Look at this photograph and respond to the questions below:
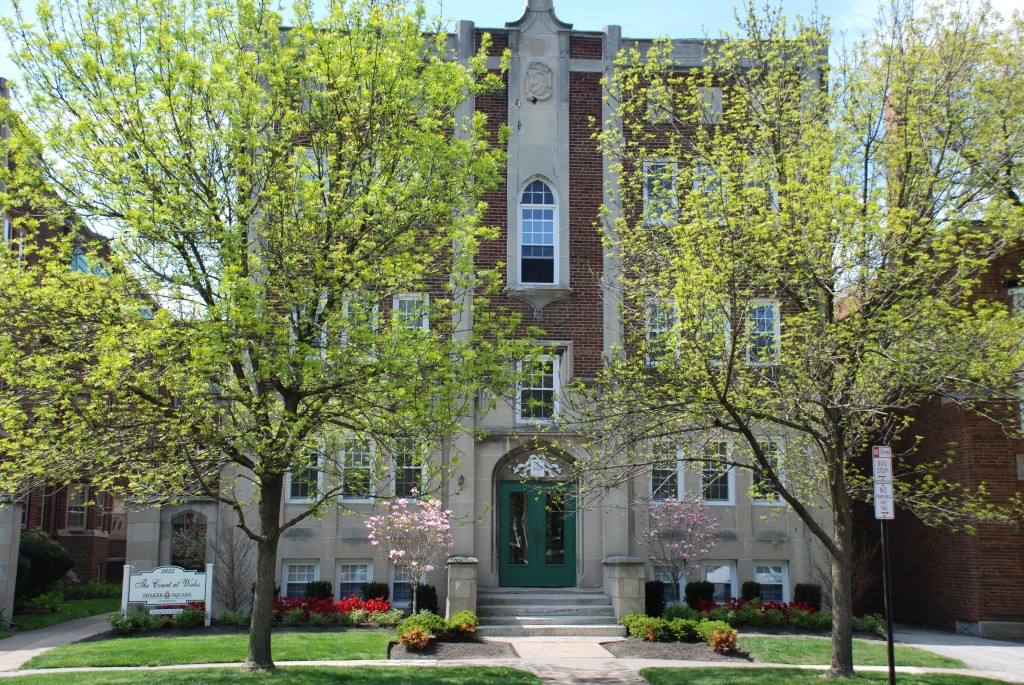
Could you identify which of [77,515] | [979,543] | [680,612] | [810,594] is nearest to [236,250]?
[680,612]

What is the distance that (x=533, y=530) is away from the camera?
2086cm

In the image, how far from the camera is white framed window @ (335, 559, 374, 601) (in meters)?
20.4

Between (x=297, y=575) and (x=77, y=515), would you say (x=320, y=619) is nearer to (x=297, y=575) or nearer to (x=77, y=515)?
(x=297, y=575)

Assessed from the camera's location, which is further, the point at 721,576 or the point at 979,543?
the point at 721,576

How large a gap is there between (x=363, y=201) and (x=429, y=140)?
120 cm

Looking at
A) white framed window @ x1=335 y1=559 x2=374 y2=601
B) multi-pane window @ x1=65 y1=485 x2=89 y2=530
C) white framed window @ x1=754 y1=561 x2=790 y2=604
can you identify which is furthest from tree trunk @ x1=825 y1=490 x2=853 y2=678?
multi-pane window @ x1=65 y1=485 x2=89 y2=530

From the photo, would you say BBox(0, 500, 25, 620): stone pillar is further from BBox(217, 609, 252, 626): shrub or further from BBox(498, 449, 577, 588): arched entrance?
BBox(498, 449, 577, 588): arched entrance

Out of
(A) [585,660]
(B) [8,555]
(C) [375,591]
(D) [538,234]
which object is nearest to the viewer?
(A) [585,660]

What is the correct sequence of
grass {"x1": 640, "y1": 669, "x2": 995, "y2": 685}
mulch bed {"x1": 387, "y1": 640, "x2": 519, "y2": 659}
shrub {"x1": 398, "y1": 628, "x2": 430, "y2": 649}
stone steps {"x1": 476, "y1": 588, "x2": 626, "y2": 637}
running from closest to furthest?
grass {"x1": 640, "y1": 669, "x2": 995, "y2": 685} → mulch bed {"x1": 387, "y1": 640, "x2": 519, "y2": 659} → shrub {"x1": 398, "y1": 628, "x2": 430, "y2": 649} → stone steps {"x1": 476, "y1": 588, "x2": 626, "y2": 637}

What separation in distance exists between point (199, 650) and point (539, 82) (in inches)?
547

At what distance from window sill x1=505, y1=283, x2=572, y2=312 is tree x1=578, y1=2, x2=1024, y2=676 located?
21.1ft

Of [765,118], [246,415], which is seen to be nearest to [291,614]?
[246,415]

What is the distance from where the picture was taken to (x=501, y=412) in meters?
20.7

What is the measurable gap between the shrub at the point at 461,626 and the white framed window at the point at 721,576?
6.28 m
